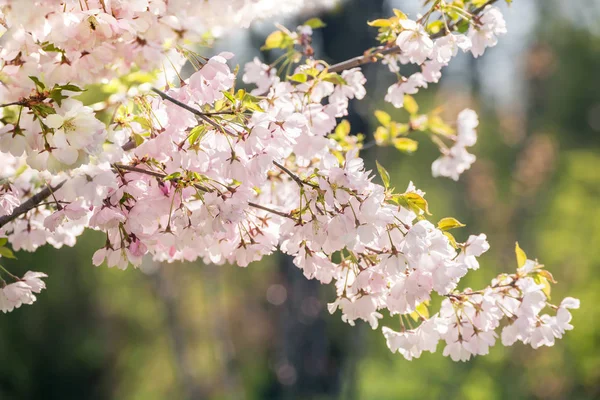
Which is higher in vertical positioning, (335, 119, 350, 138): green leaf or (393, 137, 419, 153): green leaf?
(335, 119, 350, 138): green leaf

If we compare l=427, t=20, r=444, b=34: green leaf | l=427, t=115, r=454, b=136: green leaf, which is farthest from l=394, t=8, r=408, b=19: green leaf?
l=427, t=115, r=454, b=136: green leaf

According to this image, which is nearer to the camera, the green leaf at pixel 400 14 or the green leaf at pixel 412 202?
the green leaf at pixel 412 202

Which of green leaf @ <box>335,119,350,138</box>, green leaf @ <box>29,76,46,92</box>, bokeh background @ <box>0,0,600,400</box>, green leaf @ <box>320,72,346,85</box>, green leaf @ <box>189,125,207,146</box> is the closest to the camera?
green leaf @ <box>29,76,46,92</box>

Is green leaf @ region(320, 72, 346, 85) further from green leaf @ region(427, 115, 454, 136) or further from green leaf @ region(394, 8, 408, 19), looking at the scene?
green leaf @ region(427, 115, 454, 136)

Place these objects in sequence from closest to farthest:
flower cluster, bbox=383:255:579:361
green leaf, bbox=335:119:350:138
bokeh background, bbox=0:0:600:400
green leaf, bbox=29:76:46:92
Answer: green leaf, bbox=29:76:46:92 → flower cluster, bbox=383:255:579:361 → green leaf, bbox=335:119:350:138 → bokeh background, bbox=0:0:600:400

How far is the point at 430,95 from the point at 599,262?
4.93 meters

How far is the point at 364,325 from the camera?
5.61m

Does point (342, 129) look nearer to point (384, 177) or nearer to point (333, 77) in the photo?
point (333, 77)

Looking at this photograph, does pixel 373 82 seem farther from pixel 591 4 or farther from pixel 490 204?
pixel 591 4

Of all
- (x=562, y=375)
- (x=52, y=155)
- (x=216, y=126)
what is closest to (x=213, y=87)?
(x=216, y=126)

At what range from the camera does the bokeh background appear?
5.66 meters

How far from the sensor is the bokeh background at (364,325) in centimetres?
566

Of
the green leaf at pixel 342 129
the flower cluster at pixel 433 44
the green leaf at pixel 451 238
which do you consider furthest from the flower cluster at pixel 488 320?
the green leaf at pixel 342 129

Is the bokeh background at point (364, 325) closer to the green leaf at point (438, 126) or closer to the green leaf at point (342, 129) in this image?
the green leaf at point (438, 126)
